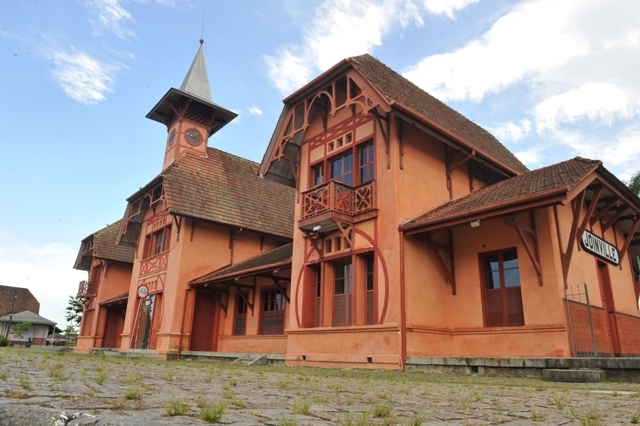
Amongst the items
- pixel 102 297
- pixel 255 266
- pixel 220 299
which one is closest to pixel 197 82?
pixel 102 297

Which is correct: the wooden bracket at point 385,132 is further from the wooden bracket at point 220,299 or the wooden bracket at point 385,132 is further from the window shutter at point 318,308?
the wooden bracket at point 220,299

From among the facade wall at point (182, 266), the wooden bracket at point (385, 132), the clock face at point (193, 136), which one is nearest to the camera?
the wooden bracket at point (385, 132)

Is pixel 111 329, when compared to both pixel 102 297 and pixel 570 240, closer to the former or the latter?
pixel 102 297

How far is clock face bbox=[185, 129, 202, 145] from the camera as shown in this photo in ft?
87.6

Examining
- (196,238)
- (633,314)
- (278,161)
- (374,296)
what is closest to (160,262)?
(196,238)

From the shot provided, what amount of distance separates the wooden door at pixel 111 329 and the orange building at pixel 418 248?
1269cm

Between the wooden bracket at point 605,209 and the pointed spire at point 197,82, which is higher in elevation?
the pointed spire at point 197,82

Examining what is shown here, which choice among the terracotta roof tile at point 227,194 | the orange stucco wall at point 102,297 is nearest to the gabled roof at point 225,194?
the terracotta roof tile at point 227,194

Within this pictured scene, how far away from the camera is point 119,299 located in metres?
26.4

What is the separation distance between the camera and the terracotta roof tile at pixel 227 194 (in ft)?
67.5

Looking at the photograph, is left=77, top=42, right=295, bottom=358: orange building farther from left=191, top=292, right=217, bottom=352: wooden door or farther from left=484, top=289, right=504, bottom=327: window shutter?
left=484, top=289, right=504, bottom=327: window shutter

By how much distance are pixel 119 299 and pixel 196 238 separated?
29.4 ft

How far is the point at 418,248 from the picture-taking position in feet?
40.7

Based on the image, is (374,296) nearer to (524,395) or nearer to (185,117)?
(524,395)
